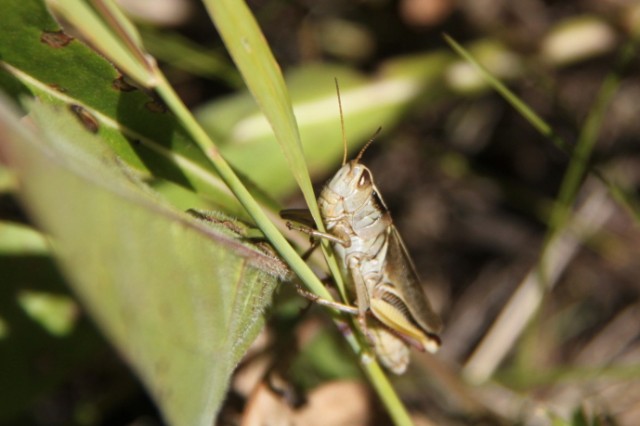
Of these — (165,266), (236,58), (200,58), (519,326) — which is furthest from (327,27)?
(165,266)

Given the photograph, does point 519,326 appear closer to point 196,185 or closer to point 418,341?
point 418,341

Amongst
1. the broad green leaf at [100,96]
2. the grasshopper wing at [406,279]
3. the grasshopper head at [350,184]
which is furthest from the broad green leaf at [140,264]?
the grasshopper wing at [406,279]

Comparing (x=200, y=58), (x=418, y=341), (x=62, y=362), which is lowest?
(x=418, y=341)

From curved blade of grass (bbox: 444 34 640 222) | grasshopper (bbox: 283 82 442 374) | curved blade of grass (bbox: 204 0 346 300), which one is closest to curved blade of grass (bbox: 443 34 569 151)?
curved blade of grass (bbox: 444 34 640 222)

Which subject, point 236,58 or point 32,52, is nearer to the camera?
point 236,58

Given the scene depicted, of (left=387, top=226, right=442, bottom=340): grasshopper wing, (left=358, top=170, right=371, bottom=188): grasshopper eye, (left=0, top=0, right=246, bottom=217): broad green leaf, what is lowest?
(left=387, top=226, right=442, bottom=340): grasshopper wing

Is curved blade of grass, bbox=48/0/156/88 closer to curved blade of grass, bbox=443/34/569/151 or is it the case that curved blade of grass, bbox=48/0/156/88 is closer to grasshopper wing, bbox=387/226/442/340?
curved blade of grass, bbox=443/34/569/151
